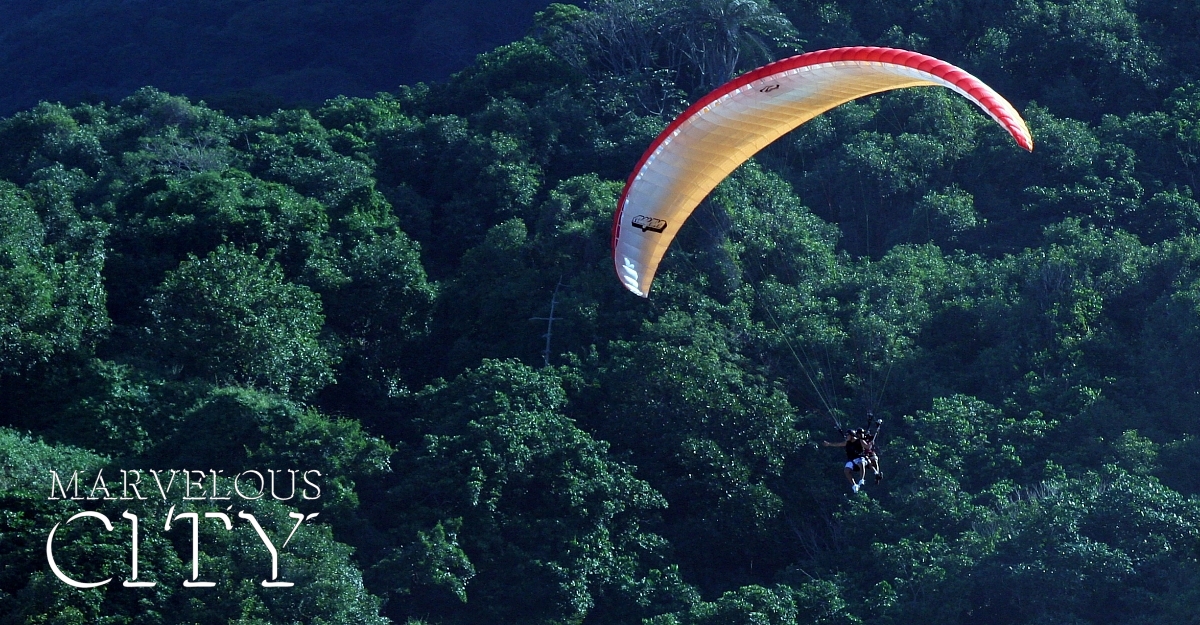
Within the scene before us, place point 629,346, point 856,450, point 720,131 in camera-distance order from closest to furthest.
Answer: point 856,450, point 720,131, point 629,346

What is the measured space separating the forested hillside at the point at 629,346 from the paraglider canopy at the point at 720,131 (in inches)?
255

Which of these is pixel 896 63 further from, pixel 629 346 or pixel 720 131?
pixel 629 346

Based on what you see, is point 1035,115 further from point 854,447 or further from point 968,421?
point 854,447

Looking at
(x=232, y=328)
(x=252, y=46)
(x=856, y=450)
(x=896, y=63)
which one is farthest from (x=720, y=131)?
(x=252, y=46)

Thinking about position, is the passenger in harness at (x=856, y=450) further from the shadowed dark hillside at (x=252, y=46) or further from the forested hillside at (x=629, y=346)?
the shadowed dark hillside at (x=252, y=46)

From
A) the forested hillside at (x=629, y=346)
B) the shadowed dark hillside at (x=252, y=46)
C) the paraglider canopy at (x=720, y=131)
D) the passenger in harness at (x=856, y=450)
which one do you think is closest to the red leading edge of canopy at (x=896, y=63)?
the paraglider canopy at (x=720, y=131)

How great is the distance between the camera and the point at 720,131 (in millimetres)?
23312

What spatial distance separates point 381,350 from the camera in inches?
1331

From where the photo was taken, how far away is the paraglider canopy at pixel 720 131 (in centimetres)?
2211

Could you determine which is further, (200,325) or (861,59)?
(200,325)

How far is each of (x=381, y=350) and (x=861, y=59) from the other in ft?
47.2

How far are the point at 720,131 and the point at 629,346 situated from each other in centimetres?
948

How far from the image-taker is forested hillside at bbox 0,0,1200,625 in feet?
93.8

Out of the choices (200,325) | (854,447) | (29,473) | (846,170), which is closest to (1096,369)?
(846,170)
